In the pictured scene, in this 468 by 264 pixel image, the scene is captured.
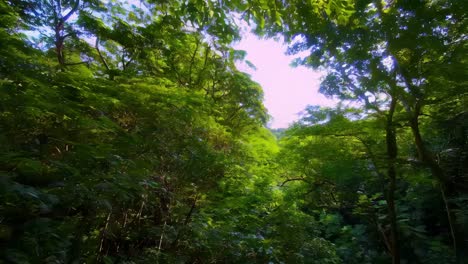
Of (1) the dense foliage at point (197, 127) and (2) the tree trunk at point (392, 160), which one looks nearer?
(1) the dense foliage at point (197, 127)

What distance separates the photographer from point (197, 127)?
11.7ft

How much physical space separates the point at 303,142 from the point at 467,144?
148 inches

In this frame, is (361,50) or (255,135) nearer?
(361,50)

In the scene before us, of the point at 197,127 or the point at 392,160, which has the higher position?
the point at 392,160

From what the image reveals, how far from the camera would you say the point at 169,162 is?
3.42 m

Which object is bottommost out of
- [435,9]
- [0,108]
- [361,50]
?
[0,108]

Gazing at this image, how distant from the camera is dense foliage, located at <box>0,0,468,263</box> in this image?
230cm

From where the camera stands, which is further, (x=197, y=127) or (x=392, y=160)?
(x=392, y=160)

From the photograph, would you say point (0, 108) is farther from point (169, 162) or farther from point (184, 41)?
point (184, 41)

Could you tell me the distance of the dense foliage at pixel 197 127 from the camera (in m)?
2.30

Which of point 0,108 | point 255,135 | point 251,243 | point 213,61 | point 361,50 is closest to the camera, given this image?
point 0,108

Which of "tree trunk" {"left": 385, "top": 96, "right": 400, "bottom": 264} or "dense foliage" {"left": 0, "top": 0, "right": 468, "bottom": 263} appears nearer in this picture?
"dense foliage" {"left": 0, "top": 0, "right": 468, "bottom": 263}

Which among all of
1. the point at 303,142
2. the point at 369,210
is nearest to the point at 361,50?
the point at 303,142

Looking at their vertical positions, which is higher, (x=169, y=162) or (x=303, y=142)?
(x=303, y=142)
